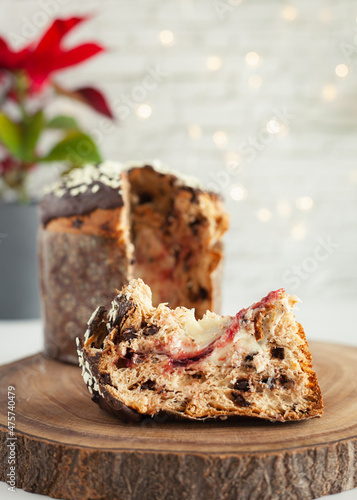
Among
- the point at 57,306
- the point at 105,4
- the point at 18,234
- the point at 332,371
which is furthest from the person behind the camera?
the point at 105,4

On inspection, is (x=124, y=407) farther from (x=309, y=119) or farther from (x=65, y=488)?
(x=309, y=119)

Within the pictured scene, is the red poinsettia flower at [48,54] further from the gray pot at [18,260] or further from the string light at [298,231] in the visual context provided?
the string light at [298,231]

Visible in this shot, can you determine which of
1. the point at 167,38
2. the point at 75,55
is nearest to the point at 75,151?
the point at 75,55

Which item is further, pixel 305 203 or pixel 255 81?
pixel 305 203

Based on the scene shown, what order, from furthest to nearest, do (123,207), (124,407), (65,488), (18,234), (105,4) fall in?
(105,4)
(18,234)
(123,207)
(124,407)
(65,488)

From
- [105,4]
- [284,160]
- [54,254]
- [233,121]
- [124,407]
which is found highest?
[105,4]

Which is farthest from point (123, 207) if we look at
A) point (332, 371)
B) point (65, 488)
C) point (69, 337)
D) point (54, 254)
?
point (65, 488)

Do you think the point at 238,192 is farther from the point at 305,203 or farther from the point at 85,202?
the point at 85,202

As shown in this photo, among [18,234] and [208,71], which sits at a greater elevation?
[208,71]
